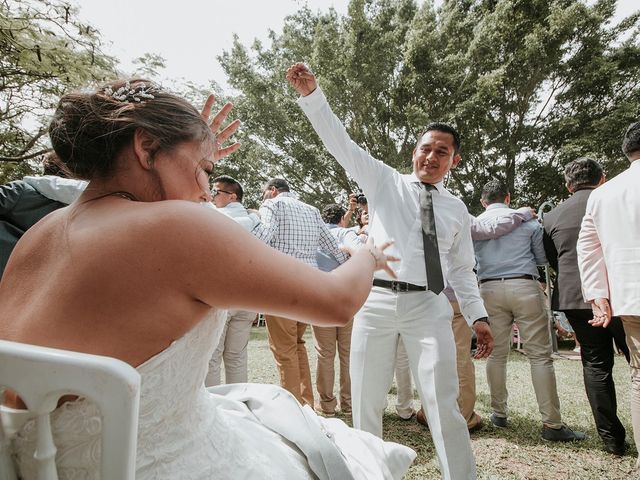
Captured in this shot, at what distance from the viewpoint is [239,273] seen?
965 mm

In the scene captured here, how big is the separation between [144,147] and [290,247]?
12.1 feet

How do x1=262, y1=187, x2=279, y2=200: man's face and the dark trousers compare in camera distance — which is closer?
the dark trousers

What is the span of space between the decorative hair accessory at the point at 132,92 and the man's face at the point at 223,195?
3692 mm

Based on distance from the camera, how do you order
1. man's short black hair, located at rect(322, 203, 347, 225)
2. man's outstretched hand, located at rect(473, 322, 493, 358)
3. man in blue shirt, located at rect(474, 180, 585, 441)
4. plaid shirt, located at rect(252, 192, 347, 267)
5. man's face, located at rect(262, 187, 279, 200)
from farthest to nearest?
man's short black hair, located at rect(322, 203, 347, 225), man's face, located at rect(262, 187, 279, 200), plaid shirt, located at rect(252, 192, 347, 267), man in blue shirt, located at rect(474, 180, 585, 441), man's outstretched hand, located at rect(473, 322, 493, 358)

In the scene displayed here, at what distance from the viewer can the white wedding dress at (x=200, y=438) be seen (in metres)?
0.96

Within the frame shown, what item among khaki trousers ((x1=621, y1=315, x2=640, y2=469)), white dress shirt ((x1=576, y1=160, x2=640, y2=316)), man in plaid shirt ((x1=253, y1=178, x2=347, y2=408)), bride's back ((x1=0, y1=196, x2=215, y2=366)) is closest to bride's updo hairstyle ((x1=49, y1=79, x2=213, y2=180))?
bride's back ((x1=0, y1=196, x2=215, y2=366))

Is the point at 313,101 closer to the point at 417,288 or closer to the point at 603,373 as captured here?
the point at 417,288

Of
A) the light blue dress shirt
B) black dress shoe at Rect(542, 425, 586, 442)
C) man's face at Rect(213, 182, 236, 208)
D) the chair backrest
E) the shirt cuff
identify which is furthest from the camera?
man's face at Rect(213, 182, 236, 208)


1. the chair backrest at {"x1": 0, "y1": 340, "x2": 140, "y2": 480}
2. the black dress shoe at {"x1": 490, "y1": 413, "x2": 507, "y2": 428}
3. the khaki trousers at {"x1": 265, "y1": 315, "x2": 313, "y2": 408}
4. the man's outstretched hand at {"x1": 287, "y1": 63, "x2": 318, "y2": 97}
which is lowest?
the black dress shoe at {"x1": 490, "y1": 413, "x2": 507, "y2": 428}

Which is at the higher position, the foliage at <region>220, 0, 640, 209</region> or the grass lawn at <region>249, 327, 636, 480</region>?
the foliage at <region>220, 0, 640, 209</region>

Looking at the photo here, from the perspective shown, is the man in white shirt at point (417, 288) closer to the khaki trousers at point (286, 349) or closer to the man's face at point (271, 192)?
the khaki trousers at point (286, 349)

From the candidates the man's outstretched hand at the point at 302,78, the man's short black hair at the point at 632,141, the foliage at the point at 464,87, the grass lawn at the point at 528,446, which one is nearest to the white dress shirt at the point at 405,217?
the man's outstretched hand at the point at 302,78

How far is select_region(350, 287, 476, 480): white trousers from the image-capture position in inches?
99.2

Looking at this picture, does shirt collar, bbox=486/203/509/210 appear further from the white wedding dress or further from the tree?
the tree
